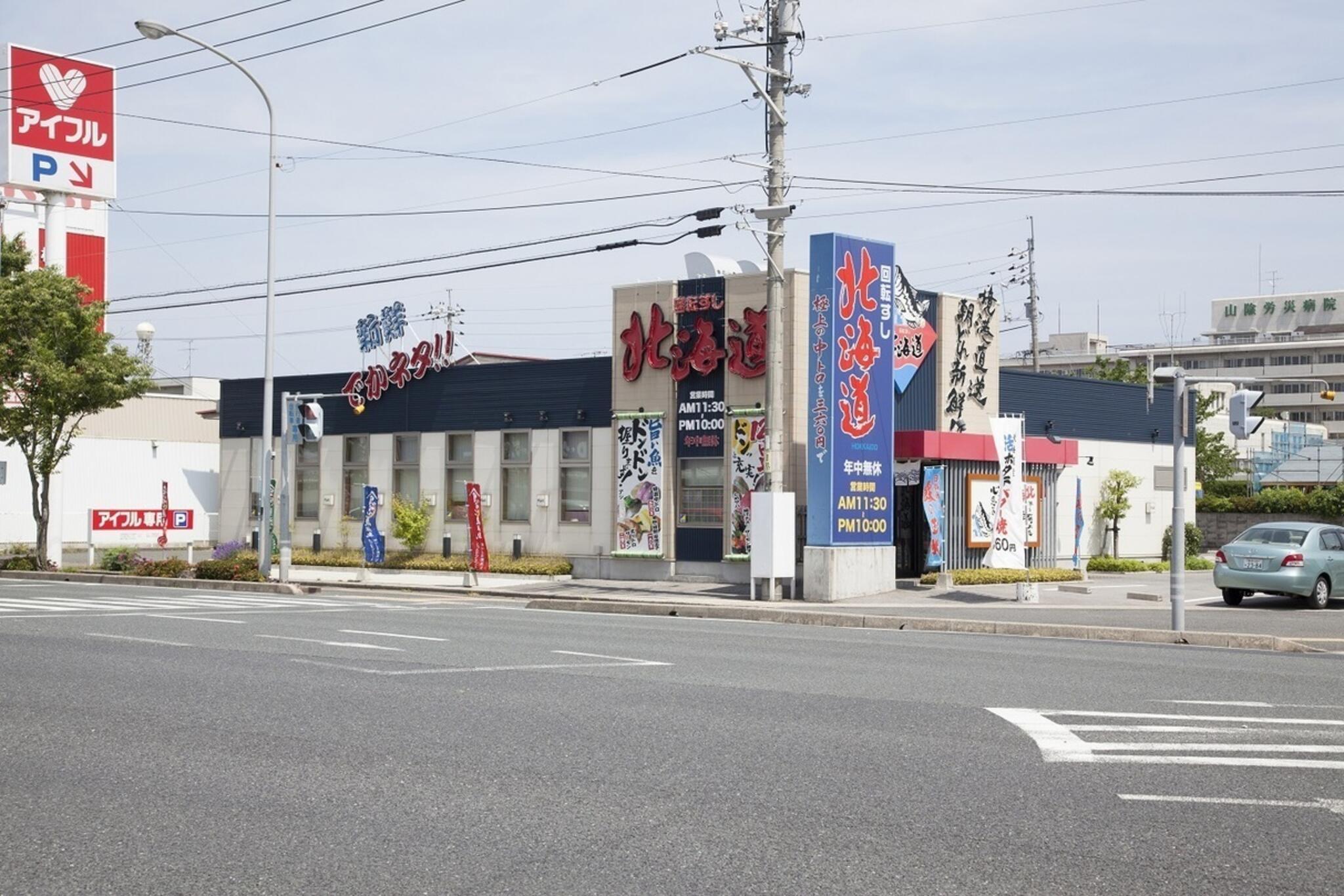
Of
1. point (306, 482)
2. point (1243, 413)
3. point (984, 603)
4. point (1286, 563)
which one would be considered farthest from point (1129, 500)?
point (306, 482)

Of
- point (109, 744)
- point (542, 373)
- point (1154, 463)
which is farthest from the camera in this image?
point (1154, 463)

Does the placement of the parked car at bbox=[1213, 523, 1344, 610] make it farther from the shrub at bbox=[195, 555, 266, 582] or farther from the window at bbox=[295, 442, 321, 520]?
the window at bbox=[295, 442, 321, 520]

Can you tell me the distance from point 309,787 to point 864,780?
3.36 metres

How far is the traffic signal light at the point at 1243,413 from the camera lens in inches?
819

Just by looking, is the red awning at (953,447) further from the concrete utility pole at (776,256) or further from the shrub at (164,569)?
the shrub at (164,569)

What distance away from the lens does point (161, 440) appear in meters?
57.3

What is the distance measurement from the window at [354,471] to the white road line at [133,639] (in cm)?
2288

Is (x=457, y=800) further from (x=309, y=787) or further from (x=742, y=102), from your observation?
(x=742, y=102)

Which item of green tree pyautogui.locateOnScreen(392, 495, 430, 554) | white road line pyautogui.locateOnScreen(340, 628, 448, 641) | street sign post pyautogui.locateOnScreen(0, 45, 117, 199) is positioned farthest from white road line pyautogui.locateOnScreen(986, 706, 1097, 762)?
street sign post pyautogui.locateOnScreen(0, 45, 117, 199)

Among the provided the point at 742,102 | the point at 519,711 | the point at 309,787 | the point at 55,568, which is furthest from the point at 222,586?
the point at 309,787

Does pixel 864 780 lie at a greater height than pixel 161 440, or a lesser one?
lesser

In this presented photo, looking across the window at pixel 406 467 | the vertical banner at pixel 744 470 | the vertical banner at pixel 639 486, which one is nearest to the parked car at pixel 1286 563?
the vertical banner at pixel 744 470

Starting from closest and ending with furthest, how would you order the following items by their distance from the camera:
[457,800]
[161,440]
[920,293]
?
[457,800]
[920,293]
[161,440]

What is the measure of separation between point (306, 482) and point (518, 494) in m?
8.65
